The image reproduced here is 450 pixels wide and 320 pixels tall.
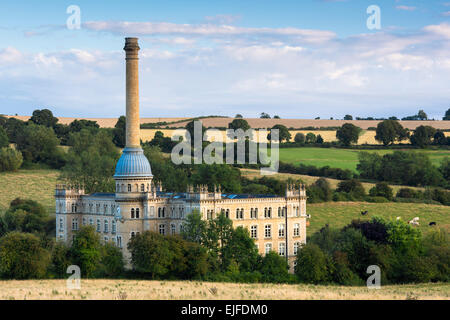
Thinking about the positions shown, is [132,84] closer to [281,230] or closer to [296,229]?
[281,230]

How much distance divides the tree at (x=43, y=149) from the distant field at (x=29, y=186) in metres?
5.54

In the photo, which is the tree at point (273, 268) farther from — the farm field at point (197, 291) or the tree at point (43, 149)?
the tree at point (43, 149)

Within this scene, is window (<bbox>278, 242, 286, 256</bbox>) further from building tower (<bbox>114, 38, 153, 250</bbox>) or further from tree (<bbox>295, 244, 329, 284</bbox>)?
building tower (<bbox>114, 38, 153, 250</bbox>)

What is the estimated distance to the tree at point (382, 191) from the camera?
157 metres

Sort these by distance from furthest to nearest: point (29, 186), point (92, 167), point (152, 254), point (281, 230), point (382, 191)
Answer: point (29, 186) → point (382, 191) → point (92, 167) → point (281, 230) → point (152, 254)

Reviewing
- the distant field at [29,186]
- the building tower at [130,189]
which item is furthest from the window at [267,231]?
the distant field at [29,186]

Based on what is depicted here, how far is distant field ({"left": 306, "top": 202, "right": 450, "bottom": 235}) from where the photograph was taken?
13550 centimetres

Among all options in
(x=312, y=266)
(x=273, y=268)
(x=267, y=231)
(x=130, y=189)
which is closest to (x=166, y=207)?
(x=130, y=189)

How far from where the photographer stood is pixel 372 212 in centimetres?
14325

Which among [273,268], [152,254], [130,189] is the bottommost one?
[273,268]

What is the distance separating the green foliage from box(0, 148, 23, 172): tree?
10653 millimetres

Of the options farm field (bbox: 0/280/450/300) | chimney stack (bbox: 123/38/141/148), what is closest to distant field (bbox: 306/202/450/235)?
chimney stack (bbox: 123/38/141/148)

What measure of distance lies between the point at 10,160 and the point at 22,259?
9001cm
